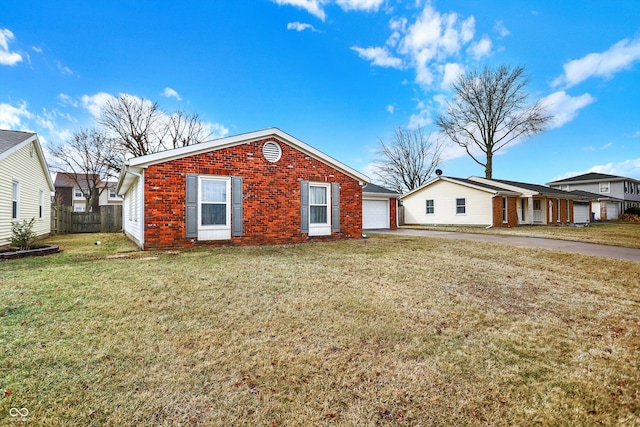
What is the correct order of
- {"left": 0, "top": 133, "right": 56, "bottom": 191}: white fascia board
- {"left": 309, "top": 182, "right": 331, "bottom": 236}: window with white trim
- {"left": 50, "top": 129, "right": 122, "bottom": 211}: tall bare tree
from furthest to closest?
{"left": 50, "top": 129, "right": 122, "bottom": 211}: tall bare tree < {"left": 309, "top": 182, "right": 331, "bottom": 236}: window with white trim < {"left": 0, "top": 133, "right": 56, "bottom": 191}: white fascia board

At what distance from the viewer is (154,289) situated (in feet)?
15.4

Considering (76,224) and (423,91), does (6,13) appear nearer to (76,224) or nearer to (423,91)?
(76,224)

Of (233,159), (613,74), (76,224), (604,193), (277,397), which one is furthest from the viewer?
(604,193)

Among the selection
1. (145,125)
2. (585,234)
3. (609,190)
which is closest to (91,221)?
(145,125)

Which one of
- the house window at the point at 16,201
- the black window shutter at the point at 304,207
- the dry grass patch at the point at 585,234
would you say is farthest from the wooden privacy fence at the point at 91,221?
the dry grass patch at the point at 585,234

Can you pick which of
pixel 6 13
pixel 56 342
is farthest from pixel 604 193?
pixel 6 13

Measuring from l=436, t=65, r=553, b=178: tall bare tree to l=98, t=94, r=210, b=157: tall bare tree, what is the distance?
25.9 m

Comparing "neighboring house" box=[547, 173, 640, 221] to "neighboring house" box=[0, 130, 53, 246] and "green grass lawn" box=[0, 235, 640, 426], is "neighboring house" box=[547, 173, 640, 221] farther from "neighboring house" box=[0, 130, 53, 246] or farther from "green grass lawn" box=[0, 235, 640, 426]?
"neighboring house" box=[0, 130, 53, 246]

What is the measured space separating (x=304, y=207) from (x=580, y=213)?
109 feet

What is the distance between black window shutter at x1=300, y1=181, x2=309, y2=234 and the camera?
10617 mm

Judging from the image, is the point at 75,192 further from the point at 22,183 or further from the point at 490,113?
the point at 490,113

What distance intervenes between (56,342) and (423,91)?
2210 cm

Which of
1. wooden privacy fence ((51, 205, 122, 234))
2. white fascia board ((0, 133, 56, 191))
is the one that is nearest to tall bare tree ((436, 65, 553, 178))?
wooden privacy fence ((51, 205, 122, 234))

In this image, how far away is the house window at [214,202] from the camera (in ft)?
30.2
